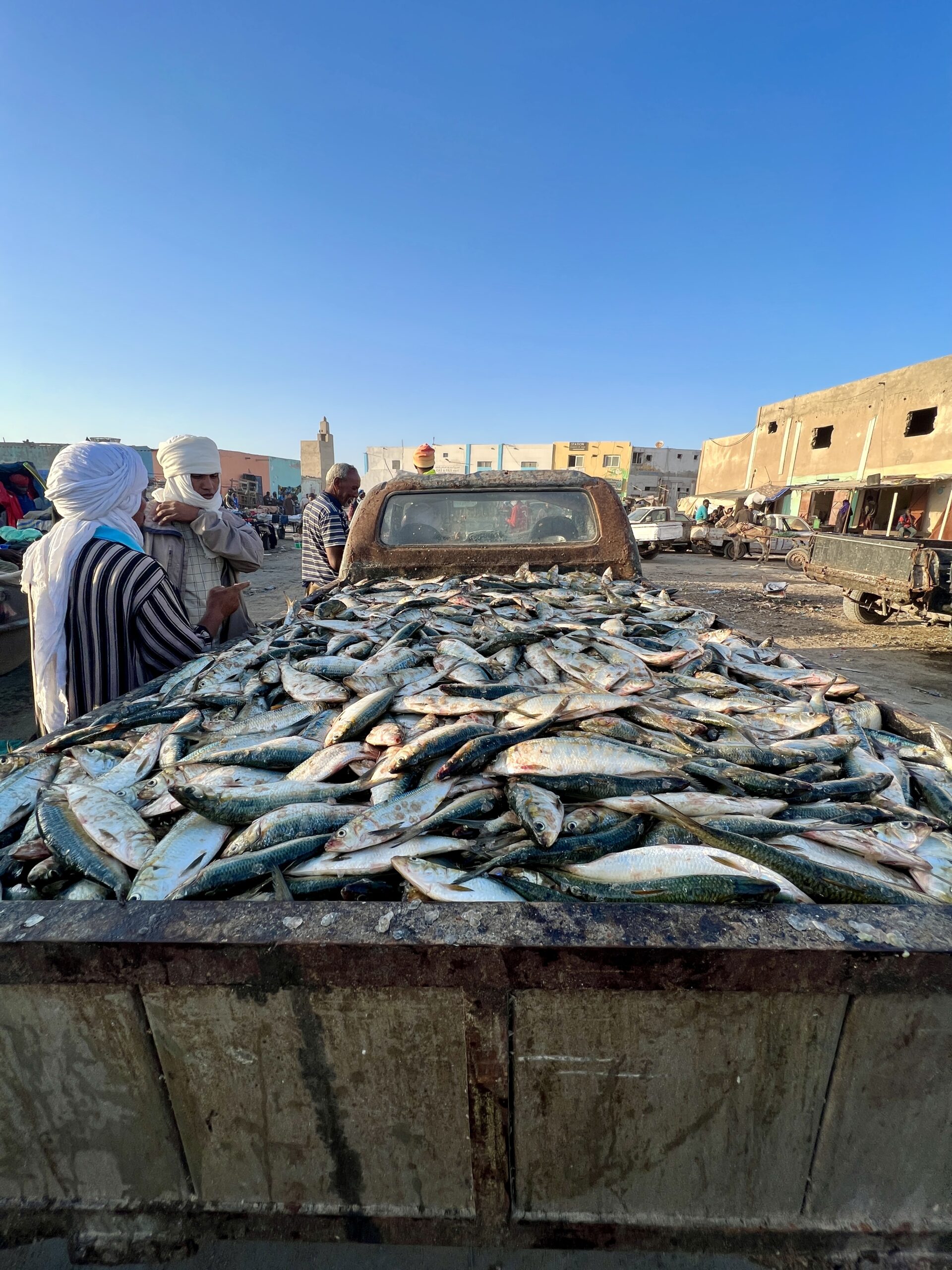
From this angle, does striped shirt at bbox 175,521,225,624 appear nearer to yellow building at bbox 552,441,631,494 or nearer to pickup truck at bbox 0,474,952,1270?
pickup truck at bbox 0,474,952,1270

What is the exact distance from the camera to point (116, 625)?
284 cm

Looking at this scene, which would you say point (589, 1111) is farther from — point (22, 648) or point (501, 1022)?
point (22, 648)

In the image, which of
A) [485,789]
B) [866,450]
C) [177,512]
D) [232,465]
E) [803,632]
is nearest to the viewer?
[485,789]

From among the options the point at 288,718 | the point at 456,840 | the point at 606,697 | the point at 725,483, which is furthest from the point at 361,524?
the point at 725,483

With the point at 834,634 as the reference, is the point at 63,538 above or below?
above

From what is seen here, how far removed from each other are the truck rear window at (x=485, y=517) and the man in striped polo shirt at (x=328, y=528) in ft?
2.90

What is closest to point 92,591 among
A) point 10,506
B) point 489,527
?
point 489,527

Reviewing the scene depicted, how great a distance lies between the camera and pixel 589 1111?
4.10ft

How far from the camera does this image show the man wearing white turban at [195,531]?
3.89 meters

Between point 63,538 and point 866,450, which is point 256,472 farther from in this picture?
point 63,538

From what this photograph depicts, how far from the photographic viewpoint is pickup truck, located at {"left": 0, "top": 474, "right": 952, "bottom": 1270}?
1162 mm

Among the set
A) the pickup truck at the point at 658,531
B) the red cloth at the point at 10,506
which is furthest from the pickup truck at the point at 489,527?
the pickup truck at the point at 658,531

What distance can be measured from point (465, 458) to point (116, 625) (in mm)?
62899

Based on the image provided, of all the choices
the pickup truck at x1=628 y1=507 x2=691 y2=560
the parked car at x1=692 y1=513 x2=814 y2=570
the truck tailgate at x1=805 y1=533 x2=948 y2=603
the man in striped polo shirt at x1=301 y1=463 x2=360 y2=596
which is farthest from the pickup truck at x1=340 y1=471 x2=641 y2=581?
the pickup truck at x1=628 y1=507 x2=691 y2=560
